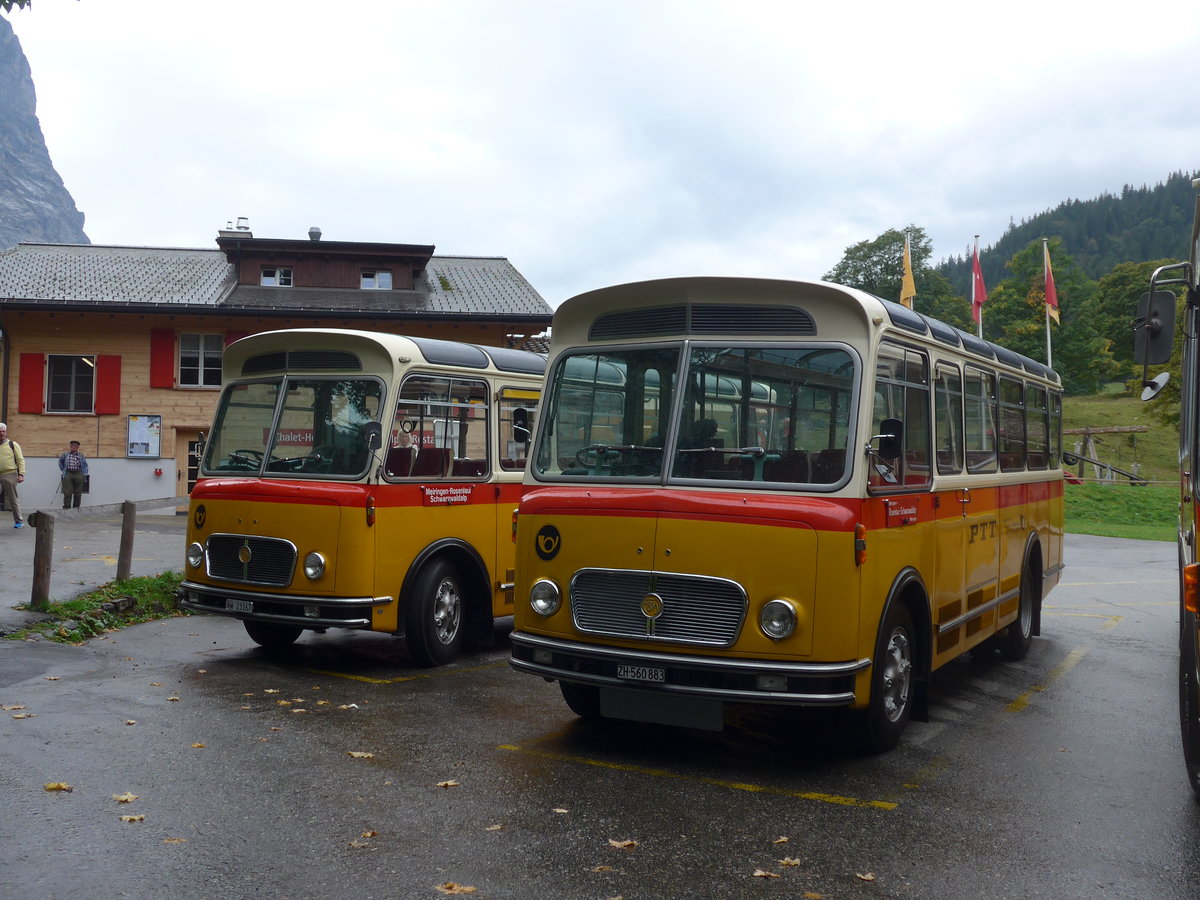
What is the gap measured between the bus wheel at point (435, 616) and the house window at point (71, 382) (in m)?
24.4

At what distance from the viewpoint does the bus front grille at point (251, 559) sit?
29.6ft

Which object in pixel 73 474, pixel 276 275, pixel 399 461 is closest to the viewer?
pixel 399 461

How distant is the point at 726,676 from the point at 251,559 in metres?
4.67

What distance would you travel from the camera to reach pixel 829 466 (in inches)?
250

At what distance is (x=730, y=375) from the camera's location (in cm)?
655

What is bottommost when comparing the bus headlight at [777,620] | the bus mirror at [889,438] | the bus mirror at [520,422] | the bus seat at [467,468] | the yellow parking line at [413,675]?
the yellow parking line at [413,675]

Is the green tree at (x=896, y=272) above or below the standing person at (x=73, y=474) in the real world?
above

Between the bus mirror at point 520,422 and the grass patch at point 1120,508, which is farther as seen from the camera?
the grass patch at point 1120,508

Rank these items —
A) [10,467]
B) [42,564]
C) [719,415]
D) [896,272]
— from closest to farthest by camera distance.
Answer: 1. [719,415]
2. [42,564]
3. [10,467]
4. [896,272]

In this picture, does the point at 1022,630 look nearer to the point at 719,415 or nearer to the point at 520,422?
the point at 520,422

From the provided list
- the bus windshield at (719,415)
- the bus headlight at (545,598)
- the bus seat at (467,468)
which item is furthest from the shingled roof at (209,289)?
the bus headlight at (545,598)

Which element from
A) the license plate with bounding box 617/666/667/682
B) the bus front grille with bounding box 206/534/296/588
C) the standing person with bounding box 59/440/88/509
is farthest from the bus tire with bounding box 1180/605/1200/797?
the standing person with bounding box 59/440/88/509

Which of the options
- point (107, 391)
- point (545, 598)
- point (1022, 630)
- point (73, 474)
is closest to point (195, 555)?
point (545, 598)

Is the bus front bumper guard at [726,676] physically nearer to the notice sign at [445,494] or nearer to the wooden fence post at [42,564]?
the notice sign at [445,494]
